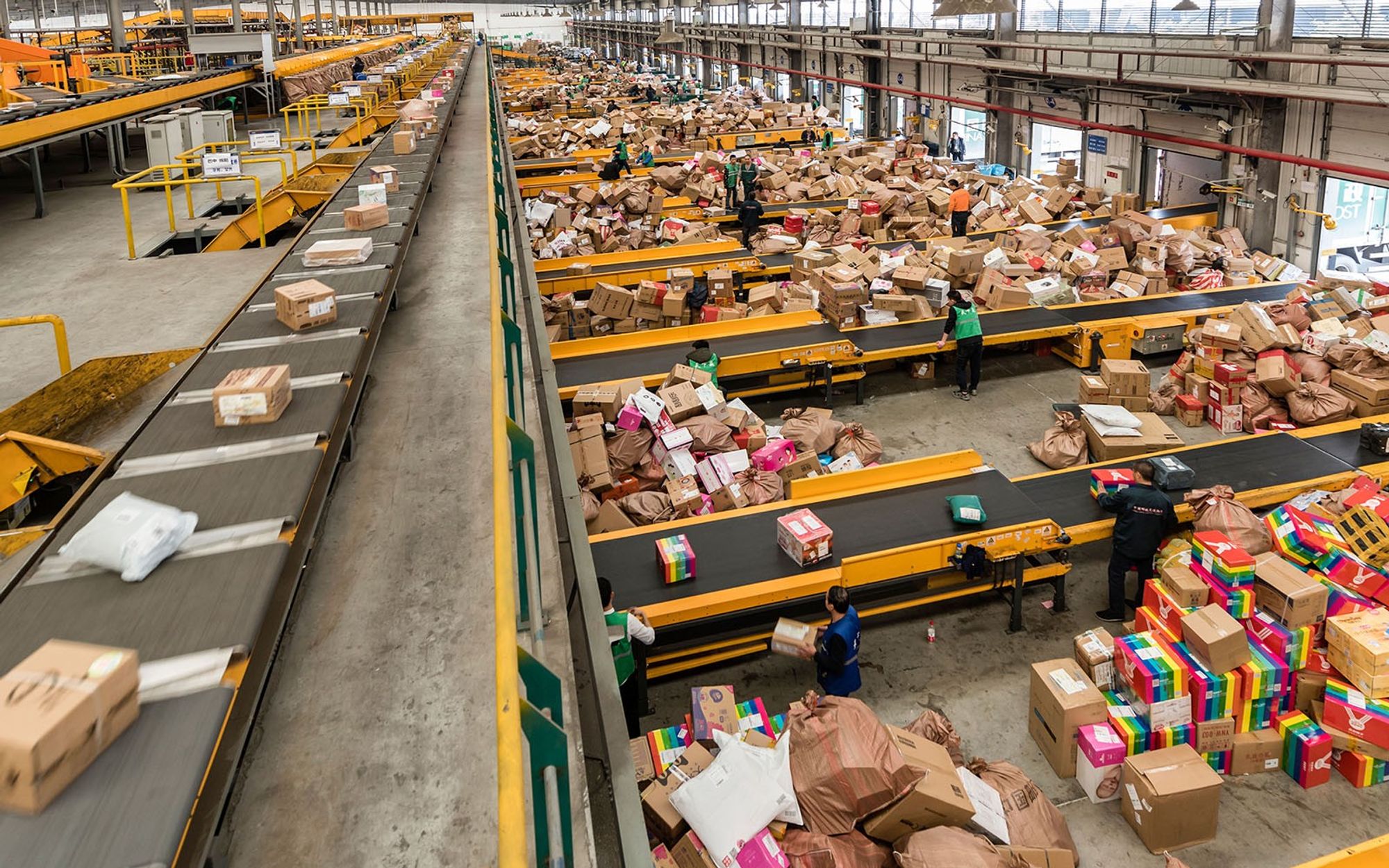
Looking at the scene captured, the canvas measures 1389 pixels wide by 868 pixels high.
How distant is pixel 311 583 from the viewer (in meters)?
2.71

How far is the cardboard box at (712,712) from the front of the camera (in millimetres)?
4094

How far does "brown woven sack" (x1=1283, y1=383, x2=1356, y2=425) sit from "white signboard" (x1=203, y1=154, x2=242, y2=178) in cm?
959

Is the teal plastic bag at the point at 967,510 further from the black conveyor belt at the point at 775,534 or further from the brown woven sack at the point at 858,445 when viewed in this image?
the brown woven sack at the point at 858,445

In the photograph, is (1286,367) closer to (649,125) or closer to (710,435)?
(710,435)

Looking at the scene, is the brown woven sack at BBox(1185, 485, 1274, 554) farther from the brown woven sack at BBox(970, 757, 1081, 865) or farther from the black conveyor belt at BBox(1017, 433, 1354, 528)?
the brown woven sack at BBox(970, 757, 1081, 865)

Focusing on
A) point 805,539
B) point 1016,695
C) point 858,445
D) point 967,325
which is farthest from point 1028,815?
point 967,325

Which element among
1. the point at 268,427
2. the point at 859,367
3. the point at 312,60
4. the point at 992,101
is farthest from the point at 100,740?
the point at 312,60

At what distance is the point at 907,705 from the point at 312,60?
2454 cm

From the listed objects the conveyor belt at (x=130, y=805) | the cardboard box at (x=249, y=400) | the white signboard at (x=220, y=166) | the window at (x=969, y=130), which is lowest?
the conveyor belt at (x=130, y=805)

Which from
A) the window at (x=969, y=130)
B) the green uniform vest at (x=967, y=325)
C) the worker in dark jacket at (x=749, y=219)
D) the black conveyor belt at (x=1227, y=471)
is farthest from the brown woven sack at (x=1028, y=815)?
the window at (x=969, y=130)

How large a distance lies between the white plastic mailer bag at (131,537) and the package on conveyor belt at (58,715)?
450 mm

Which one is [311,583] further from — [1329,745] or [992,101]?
[992,101]

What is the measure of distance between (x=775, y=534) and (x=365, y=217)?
3464 mm

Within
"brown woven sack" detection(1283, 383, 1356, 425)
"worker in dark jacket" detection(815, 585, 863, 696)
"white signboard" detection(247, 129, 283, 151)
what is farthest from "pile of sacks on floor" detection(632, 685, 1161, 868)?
"white signboard" detection(247, 129, 283, 151)
